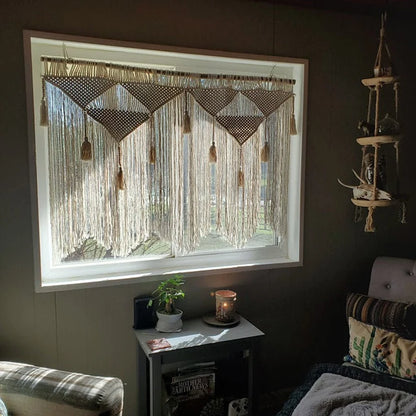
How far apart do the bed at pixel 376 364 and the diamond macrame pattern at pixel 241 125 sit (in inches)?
40.7

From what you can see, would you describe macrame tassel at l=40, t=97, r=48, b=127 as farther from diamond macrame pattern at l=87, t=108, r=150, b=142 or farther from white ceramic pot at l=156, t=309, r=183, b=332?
white ceramic pot at l=156, t=309, r=183, b=332

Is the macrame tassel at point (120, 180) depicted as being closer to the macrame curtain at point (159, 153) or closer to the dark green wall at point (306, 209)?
the macrame curtain at point (159, 153)

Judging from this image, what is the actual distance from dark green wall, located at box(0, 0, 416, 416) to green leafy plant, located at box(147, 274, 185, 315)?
6cm

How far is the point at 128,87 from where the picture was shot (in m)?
2.02

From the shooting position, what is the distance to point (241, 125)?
2.23 meters

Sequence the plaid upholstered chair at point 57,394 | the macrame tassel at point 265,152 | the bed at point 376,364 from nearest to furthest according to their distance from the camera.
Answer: the plaid upholstered chair at point 57,394, the bed at point 376,364, the macrame tassel at point 265,152

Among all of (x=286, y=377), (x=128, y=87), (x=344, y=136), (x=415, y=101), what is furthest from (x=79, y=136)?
(x=415, y=101)

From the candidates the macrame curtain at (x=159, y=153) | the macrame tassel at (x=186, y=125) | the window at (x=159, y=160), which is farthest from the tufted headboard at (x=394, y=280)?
the macrame tassel at (x=186, y=125)

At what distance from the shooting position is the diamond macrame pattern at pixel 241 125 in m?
2.21

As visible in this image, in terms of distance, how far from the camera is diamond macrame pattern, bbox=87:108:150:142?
1.97m

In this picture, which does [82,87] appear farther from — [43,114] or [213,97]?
[213,97]

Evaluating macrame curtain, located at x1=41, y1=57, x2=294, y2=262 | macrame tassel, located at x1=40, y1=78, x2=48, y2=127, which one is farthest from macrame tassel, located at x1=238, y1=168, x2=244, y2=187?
macrame tassel, located at x1=40, y1=78, x2=48, y2=127

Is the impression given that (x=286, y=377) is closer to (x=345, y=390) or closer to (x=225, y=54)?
(x=345, y=390)

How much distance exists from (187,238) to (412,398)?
1250mm
